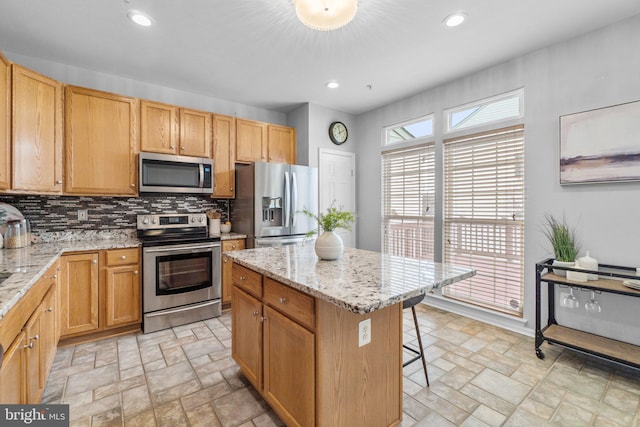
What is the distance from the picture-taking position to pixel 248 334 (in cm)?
202

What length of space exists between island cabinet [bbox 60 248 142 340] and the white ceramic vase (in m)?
2.09

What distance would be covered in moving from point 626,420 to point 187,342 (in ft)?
10.7

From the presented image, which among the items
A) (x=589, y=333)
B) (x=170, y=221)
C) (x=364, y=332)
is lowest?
(x=589, y=333)

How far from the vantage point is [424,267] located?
1.78 metres

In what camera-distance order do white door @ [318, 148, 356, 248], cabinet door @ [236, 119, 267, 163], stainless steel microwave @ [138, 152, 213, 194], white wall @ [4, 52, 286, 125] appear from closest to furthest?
1. white wall @ [4, 52, 286, 125]
2. stainless steel microwave @ [138, 152, 213, 194]
3. cabinet door @ [236, 119, 267, 163]
4. white door @ [318, 148, 356, 248]

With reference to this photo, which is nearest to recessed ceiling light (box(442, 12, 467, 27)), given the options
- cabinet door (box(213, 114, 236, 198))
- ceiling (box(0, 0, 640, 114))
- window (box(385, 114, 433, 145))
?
ceiling (box(0, 0, 640, 114))

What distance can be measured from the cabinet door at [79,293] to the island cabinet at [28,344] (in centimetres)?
52

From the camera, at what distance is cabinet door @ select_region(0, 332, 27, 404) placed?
1.21 metres

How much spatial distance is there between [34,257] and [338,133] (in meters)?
3.65

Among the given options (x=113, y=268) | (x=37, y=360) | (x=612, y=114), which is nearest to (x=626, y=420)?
(x=612, y=114)

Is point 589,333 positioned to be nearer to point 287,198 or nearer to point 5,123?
point 287,198

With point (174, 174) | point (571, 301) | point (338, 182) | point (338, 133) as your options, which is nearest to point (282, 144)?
point (338, 133)

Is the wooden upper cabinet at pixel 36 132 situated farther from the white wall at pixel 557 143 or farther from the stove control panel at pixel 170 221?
the white wall at pixel 557 143

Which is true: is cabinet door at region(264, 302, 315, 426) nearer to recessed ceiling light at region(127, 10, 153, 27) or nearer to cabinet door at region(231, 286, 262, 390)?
cabinet door at region(231, 286, 262, 390)
